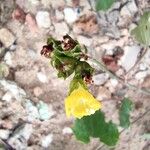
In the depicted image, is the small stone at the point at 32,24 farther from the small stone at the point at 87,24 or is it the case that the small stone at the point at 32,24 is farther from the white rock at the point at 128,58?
the white rock at the point at 128,58

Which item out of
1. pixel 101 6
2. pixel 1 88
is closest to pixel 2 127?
pixel 1 88

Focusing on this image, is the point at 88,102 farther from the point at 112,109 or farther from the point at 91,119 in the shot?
the point at 112,109

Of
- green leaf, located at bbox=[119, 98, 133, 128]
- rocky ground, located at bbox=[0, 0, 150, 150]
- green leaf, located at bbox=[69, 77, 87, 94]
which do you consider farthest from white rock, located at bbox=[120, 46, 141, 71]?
green leaf, located at bbox=[69, 77, 87, 94]

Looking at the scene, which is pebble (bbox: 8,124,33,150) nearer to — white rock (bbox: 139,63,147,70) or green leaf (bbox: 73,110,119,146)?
green leaf (bbox: 73,110,119,146)

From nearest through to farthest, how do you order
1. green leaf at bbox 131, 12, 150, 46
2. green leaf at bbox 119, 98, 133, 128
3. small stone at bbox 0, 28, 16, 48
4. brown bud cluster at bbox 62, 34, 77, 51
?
brown bud cluster at bbox 62, 34, 77, 51 < green leaf at bbox 131, 12, 150, 46 < green leaf at bbox 119, 98, 133, 128 < small stone at bbox 0, 28, 16, 48

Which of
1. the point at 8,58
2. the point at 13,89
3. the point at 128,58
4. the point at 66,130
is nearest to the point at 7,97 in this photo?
the point at 13,89

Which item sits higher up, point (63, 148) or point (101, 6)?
point (101, 6)
